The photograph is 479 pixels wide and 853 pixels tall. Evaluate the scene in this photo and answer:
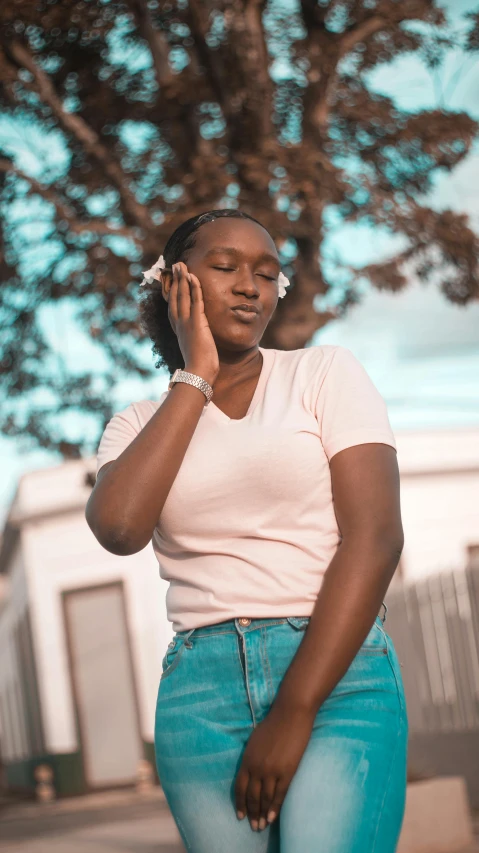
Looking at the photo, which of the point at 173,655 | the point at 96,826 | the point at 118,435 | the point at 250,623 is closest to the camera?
the point at 250,623

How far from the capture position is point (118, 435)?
8.00 ft

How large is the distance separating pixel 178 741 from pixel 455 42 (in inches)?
267

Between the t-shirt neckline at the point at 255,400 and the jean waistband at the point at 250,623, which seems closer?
the jean waistband at the point at 250,623

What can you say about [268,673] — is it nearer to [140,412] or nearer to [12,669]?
[140,412]

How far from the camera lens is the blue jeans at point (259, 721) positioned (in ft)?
6.39

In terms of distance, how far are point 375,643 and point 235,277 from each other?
0.78 m

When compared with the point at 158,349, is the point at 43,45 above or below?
above

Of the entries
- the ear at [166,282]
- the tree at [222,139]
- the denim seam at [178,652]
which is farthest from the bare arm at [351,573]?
the tree at [222,139]

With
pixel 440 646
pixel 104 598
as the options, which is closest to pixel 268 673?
pixel 440 646

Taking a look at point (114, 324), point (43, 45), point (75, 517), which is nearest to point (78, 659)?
point (75, 517)

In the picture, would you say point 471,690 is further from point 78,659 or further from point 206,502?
point 78,659

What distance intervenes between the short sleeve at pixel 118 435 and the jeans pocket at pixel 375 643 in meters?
0.65

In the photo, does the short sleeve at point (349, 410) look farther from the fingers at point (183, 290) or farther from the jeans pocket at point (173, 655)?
the jeans pocket at point (173, 655)

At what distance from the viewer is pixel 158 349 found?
2.78 m
